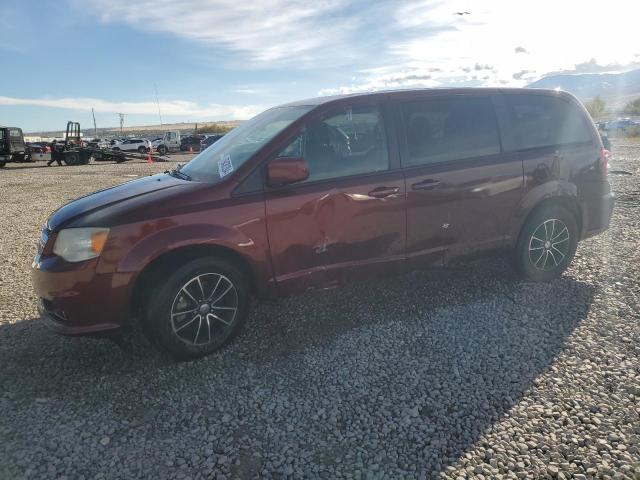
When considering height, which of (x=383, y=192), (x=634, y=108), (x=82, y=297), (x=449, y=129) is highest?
(x=634, y=108)

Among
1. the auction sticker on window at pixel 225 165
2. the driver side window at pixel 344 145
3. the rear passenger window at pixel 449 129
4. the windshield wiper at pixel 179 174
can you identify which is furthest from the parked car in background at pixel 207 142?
the rear passenger window at pixel 449 129

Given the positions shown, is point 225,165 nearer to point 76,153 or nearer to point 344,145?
point 344,145

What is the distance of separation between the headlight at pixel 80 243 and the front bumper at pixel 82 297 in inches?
1.8

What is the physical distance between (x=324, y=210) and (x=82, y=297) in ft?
5.87

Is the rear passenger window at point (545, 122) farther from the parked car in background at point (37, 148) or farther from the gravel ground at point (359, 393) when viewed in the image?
the parked car in background at point (37, 148)

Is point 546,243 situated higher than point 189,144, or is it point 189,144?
point 189,144

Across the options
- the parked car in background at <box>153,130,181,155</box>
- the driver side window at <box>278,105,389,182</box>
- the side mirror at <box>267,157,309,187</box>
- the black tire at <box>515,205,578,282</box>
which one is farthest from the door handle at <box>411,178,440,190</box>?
the parked car in background at <box>153,130,181,155</box>

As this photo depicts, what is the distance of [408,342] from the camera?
339cm

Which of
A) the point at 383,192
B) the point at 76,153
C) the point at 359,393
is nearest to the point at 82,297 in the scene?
the point at 359,393

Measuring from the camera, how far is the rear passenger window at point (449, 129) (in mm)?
3752

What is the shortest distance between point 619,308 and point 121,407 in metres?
4.03

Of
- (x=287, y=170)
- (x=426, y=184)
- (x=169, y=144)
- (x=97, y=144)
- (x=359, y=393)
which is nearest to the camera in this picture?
(x=359, y=393)

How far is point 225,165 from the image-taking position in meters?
3.46

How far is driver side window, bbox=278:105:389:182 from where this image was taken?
3428 mm
